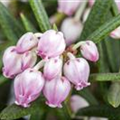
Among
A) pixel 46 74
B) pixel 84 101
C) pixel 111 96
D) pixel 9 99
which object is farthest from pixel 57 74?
pixel 9 99

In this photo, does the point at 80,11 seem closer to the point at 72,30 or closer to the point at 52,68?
the point at 72,30

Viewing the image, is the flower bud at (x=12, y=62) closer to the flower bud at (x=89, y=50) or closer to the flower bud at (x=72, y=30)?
the flower bud at (x=89, y=50)

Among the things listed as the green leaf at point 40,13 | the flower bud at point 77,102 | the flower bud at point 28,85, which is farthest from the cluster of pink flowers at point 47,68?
the flower bud at point 77,102

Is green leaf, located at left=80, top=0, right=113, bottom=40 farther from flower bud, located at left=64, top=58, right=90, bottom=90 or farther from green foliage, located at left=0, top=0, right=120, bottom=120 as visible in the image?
flower bud, located at left=64, top=58, right=90, bottom=90

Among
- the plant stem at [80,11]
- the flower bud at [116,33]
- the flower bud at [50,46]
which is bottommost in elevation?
the plant stem at [80,11]

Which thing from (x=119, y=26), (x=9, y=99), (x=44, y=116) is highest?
(x=119, y=26)

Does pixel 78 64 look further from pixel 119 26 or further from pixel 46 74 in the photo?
pixel 119 26

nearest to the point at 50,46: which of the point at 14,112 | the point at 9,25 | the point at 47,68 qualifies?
the point at 47,68
